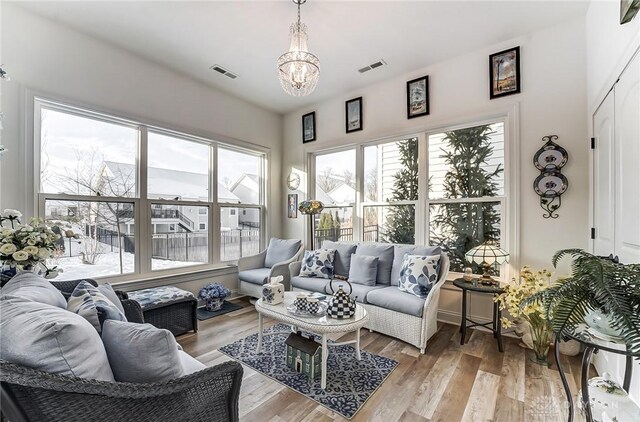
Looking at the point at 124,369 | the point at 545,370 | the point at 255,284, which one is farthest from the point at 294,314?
the point at 545,370

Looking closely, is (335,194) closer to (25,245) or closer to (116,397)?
(25,245)

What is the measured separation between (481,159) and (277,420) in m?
3.33

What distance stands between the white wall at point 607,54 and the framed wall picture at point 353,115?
2.51 m

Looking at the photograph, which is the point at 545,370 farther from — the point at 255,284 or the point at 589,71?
the point at 255,284

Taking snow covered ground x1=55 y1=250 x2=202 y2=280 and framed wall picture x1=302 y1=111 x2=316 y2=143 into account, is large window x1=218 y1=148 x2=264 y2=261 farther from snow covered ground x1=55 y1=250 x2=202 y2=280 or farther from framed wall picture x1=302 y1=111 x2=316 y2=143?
snow covered ground x1=55 y1=250 x2=202 y2=280

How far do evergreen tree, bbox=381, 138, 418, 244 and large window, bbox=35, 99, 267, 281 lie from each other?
245cm

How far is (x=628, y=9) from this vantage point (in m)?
1.55

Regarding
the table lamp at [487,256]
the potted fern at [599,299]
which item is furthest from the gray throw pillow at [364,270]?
the potted fern at [599,299]

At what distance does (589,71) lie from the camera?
2598 millimetres

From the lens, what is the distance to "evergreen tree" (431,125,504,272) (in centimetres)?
329

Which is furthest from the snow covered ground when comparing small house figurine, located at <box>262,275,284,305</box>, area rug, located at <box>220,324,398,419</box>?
small house figurine, located at <box>262,275,284,305</box>

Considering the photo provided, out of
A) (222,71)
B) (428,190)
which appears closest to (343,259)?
(428,190)

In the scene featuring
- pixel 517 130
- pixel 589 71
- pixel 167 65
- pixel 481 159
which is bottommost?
pixel 481 159

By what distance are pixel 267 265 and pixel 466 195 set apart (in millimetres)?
3003
